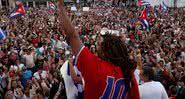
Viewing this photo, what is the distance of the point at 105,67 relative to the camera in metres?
2.69

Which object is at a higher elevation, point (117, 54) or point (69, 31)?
point (69, 31)

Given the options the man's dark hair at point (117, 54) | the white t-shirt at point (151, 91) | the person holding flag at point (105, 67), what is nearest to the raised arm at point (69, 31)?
the person holding flag at point (105, 67)

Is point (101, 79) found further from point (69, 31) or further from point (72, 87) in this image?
point (72, 87)

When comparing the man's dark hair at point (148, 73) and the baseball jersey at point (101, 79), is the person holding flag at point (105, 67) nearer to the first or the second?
the baseball jersey at point (101, 79)

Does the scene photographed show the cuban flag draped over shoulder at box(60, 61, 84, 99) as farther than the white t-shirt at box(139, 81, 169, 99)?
No

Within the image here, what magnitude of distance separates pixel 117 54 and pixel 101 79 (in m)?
0.23

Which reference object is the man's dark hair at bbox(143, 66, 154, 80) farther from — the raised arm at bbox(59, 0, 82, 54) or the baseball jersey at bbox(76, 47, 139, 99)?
the raised arm at bbox(59, 0, 82, 54)

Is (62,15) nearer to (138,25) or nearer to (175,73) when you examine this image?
(175,73)

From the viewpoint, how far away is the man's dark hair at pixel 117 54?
2756 mm

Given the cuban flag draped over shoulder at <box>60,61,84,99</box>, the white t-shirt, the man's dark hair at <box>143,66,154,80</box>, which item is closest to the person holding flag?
the cuban flag draped over shoulder at <box>60,61,84,99</box>

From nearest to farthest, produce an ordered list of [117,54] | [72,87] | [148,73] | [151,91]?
[117,54], [72,87], [151,91], [148,73]

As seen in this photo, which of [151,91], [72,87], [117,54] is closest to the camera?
[117,54]

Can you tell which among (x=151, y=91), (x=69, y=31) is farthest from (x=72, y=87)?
(x=69, y=31)

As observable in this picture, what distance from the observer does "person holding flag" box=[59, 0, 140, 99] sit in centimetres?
262
